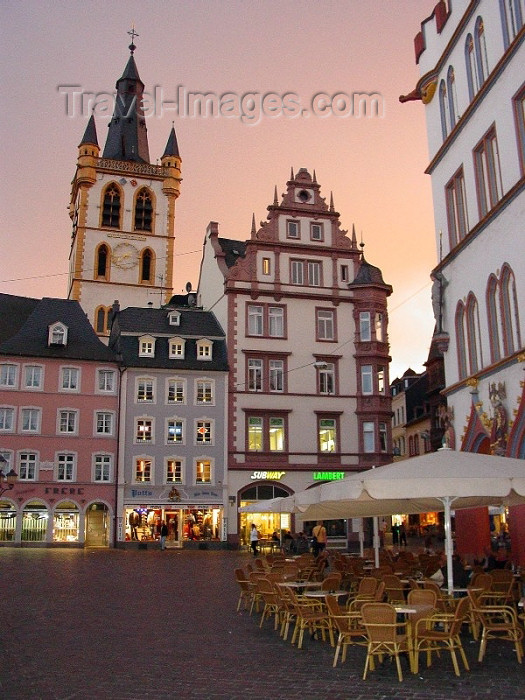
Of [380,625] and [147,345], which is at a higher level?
[147,345]

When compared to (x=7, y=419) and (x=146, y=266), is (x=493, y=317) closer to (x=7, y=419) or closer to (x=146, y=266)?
(x=7, y=419)

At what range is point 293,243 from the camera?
48.2 m

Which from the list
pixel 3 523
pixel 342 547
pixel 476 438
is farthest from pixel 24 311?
pixel 476 438

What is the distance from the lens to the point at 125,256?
233ft

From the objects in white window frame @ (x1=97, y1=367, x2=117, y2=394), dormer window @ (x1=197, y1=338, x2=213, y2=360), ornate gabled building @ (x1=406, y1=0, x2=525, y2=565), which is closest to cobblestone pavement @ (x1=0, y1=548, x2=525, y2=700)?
ornate gabled building @ (x1=406, y1=0, x2=525, y2=565)

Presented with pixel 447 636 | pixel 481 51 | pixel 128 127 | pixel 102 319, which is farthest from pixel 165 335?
pixel 128 127

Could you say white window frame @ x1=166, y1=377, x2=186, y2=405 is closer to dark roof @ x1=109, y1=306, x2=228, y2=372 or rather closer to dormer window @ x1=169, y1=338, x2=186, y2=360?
dark roof @ x1=109, y1=306, x2=228, y2=372

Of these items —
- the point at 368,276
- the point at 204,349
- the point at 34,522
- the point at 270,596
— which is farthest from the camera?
the point at 368,276

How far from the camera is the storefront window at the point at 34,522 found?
42.5m

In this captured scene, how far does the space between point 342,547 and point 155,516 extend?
10930mm

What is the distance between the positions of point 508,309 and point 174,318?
99.8ft

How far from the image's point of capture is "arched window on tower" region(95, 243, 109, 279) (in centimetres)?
6955

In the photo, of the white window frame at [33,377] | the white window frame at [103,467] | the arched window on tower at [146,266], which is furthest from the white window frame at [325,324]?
the arched window on tower at [146,266]

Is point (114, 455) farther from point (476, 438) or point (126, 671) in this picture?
A: point (126, 671)
